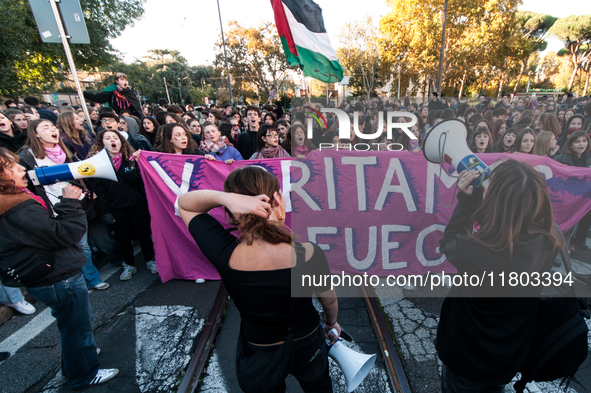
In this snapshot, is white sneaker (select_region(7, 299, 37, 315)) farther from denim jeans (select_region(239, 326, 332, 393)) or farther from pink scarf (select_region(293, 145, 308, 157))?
pink scarf (select_region(293, 145, 308, 157))

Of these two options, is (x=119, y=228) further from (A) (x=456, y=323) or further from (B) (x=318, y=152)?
(A) (x=456, y=323)

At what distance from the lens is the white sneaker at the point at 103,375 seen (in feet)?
6.87

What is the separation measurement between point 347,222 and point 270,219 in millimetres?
2025

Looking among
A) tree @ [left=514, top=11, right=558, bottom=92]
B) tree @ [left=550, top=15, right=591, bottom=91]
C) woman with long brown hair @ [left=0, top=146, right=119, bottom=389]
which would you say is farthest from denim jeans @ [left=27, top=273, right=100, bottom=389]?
tree @ [left=514, top=11, right=558, bottom=92]

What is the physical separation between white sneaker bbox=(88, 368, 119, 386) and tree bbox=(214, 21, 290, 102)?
29539mm

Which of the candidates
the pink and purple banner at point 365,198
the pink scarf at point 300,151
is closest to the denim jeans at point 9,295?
the pink and purple banner at point 365,198

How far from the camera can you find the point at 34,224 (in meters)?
1.63

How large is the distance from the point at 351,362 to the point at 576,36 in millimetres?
44450

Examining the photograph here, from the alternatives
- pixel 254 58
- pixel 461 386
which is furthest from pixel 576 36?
pixel 461 386

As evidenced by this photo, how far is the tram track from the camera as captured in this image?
204 cm

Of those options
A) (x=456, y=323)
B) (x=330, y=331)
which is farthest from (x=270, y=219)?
(x=456, y=323)

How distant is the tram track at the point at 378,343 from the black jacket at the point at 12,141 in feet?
11.5

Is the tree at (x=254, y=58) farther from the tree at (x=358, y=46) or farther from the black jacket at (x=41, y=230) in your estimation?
the black jacket at (x=41, y=230)

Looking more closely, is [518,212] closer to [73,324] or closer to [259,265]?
[259,265]
